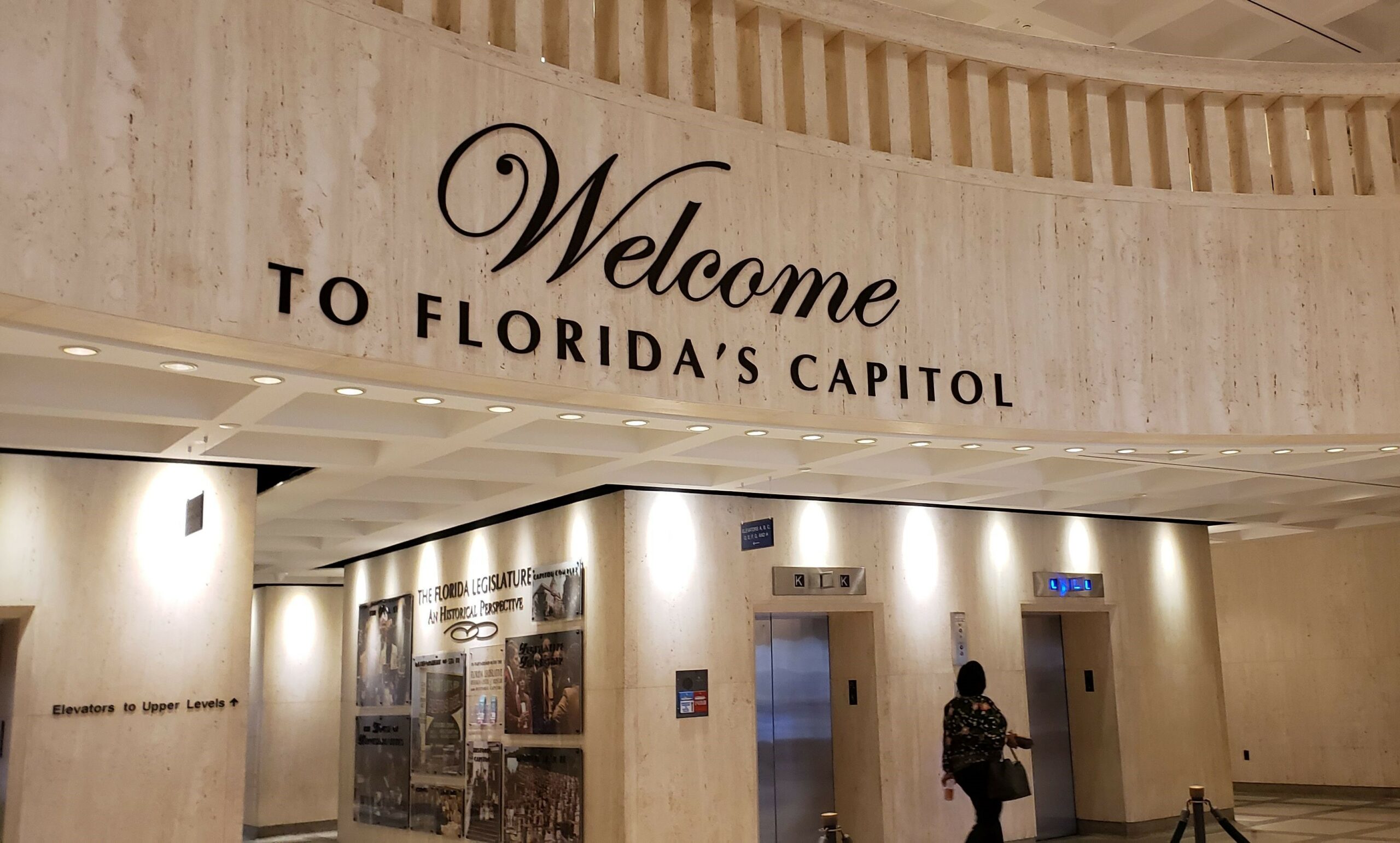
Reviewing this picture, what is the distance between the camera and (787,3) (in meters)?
7.76

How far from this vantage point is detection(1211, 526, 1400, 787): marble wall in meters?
16.2

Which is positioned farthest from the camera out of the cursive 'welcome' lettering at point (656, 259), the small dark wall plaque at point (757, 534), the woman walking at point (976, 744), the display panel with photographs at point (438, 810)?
the display panel with photographs at point (438, 810)

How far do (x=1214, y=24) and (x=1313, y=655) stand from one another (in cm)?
987

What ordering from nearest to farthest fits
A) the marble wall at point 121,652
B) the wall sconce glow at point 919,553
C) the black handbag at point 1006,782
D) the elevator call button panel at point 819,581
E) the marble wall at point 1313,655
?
the marble wall at point 121,652 < the black handbag at point 1006,782 < the elevator call button panel at point 819,581 < the wall sconce glow at point 919,553 < the marble wall at point 1313,655

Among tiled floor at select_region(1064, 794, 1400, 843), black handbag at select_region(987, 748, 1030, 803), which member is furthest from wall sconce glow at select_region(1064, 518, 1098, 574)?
black handbag at select_region(987, 748, 1030, 803)

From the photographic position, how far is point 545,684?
11.2m

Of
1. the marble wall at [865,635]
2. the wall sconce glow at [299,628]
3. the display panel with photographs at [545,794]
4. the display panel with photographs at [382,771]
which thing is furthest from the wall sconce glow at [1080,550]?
the wall sconce glow at [299,628]

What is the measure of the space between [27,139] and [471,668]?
8.54 metres

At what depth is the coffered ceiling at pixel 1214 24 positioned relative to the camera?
10961 mm

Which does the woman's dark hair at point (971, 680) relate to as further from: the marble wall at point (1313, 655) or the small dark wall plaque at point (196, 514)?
the marble wall at point (1313, 655)

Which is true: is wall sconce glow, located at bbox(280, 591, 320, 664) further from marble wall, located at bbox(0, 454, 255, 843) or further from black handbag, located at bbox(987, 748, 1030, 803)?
black handbag, located at bbox(987, 748, 1030, 803)

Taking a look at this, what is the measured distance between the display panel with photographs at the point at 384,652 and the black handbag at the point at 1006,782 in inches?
→ 275

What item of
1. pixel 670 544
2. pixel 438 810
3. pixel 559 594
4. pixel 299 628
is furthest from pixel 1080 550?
pixel 299 628

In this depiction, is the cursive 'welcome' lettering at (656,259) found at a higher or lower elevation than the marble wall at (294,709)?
higher
